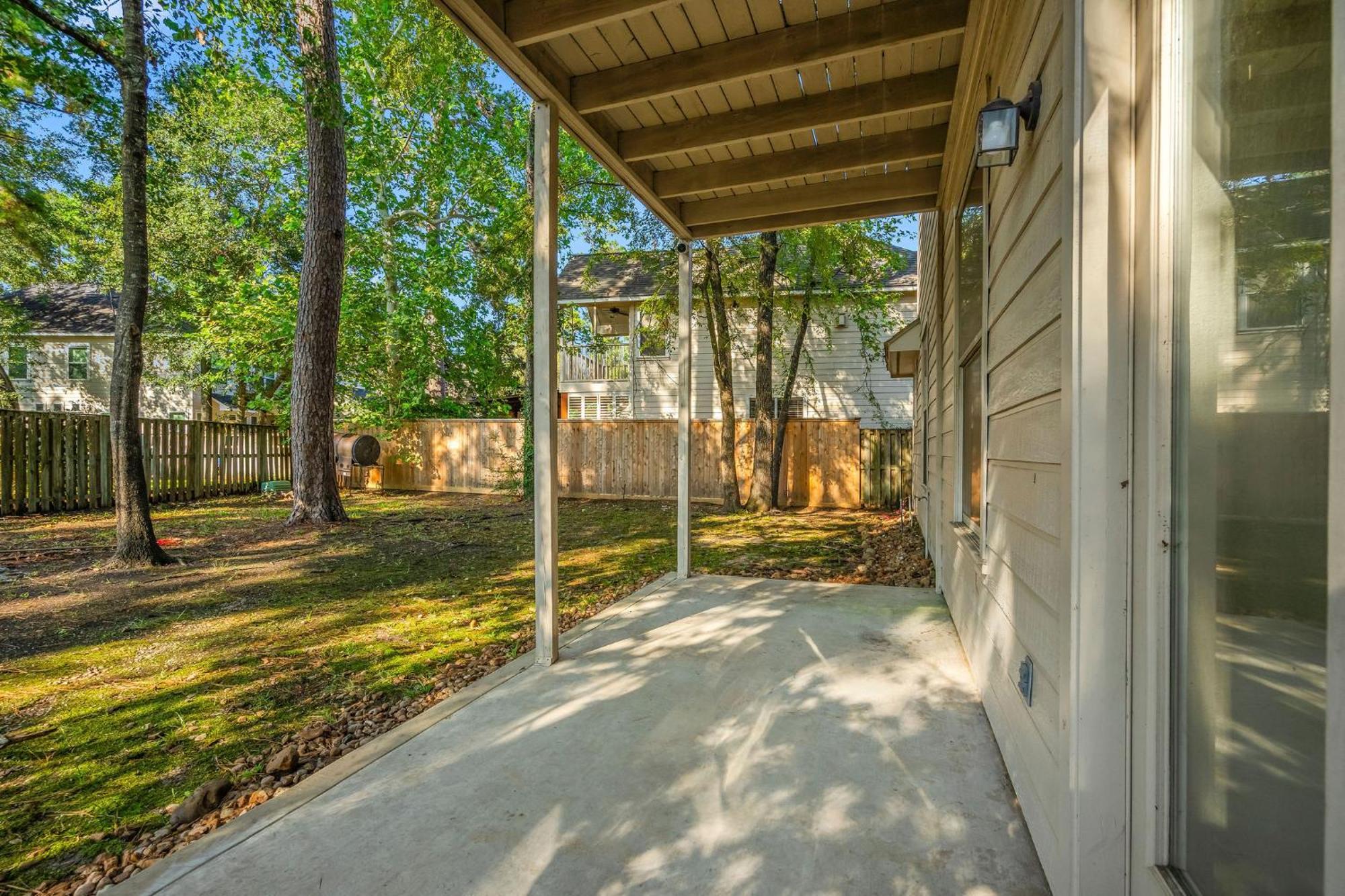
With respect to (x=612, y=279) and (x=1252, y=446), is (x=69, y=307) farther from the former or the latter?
(x=1252, y=446)

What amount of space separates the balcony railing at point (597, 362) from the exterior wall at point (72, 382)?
464 inches

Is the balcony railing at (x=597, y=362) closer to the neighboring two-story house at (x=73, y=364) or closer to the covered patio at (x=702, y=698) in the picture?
the neighboring two-story house at (x=73, y=364)

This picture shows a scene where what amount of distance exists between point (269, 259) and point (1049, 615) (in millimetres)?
19060

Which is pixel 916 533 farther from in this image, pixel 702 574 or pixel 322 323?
pixel 322 323

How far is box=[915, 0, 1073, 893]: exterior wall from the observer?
4.81 feet

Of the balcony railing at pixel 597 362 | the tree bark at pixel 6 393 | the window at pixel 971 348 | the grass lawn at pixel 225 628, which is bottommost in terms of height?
the grass lawn at pixel 225 628

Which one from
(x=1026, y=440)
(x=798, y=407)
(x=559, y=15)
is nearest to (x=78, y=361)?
(x=798, y=407)

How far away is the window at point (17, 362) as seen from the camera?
1775 cm

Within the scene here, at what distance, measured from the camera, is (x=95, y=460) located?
346 inches

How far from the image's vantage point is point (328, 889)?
1483 millimetres

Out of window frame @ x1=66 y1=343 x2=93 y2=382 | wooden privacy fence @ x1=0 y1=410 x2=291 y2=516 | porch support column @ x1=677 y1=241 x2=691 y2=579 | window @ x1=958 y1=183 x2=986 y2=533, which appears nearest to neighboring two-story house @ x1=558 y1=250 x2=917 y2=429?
wooden privacy fence @ x1=0 y1=410 x2=291 y2=516

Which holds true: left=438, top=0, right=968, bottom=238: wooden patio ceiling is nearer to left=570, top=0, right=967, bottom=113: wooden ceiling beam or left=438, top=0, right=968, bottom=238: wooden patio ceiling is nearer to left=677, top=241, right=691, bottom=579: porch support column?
left=570, top=0, right=967, bottom=113: wooden ceiling beam

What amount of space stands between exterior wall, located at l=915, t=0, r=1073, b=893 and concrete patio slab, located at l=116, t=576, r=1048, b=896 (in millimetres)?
218

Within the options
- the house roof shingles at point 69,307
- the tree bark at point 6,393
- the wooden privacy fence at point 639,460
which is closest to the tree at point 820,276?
the wooden privacy fence at point 639,460
